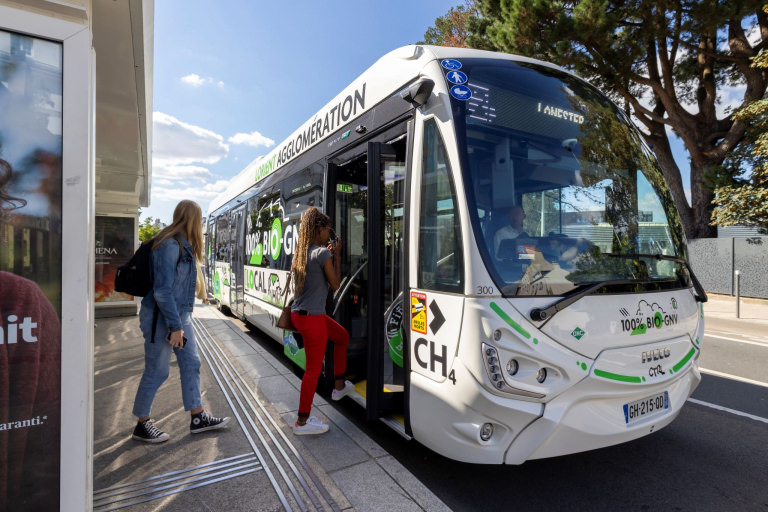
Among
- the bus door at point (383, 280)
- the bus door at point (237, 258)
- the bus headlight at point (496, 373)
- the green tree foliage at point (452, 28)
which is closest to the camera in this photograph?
the bus headlight at point (496, 373)

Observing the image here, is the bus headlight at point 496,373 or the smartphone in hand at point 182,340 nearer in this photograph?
the bus headlight at point 496,373

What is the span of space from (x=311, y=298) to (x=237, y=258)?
5.49 metres

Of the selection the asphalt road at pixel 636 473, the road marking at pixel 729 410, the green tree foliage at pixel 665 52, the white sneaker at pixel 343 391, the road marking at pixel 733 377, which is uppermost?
the green tree foliage at pixel 665 52

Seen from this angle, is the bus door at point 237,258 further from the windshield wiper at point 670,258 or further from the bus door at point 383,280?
the windshield wiper at point 670,258

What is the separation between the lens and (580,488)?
298cm

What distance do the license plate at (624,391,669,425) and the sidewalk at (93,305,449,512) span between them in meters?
1.27

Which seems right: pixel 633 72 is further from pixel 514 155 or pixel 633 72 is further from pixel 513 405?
pixel 513 405

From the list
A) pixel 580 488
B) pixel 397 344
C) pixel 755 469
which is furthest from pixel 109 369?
pixel 755 469

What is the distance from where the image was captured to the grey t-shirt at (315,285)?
3.53 meters

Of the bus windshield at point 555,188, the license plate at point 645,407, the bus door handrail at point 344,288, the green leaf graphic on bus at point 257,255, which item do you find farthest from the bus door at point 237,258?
the license plate at point 645,407

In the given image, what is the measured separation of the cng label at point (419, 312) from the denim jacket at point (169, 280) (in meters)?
1.74

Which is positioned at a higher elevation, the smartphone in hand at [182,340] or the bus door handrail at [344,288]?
the bus door handrail at [344,288]

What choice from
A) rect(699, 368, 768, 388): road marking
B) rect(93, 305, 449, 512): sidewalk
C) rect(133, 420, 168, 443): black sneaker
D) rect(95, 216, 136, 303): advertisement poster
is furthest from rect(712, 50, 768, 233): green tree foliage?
rect(95, 216, 136, 303): advertisement poster

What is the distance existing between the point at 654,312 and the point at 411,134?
2015mm
